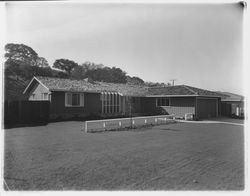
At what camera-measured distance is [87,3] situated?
3555 millimetres

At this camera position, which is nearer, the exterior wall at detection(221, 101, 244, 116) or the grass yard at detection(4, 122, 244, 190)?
the grass yard at detection(4, 122, 244, 190)

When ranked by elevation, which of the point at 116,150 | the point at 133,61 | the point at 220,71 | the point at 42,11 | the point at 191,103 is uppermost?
the point at 42,11

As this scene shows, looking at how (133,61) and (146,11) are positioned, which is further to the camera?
(133,61)

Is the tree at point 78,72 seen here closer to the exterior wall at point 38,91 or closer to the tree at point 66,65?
the tree at point 66,65

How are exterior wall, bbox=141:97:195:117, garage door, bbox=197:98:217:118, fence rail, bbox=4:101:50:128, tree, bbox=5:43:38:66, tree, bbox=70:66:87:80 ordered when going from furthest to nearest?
tree, bbox=70:66:87:80 → garage door, bbox=197:98:217:118 → exterior wall, bbox=141:97:195:117 → fence rail, bbox=4:101:50:128 → tree, bbox=5:43:38:66

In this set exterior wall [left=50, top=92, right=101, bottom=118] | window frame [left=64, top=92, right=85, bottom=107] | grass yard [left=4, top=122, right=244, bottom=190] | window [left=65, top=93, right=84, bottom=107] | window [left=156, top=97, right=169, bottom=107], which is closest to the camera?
grass yard [left=4, top=122, right=244, bottom=190]

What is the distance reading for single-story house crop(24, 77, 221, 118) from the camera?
677 inches

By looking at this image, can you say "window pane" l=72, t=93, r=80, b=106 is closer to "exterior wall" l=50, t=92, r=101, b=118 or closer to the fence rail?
"exterior wall" l=50, t=92, r=101, b=118

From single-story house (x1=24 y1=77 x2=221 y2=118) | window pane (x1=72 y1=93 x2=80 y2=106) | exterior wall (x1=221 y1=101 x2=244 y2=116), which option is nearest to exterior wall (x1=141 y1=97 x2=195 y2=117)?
single-story house (x1=24 y1=77 x2=221 y2=118)

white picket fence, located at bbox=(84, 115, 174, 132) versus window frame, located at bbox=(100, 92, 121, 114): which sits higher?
window frame, located at bbox=(100, 92, 121, 114)

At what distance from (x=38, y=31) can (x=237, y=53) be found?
419 cm

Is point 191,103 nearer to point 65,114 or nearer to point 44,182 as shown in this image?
point 65,114

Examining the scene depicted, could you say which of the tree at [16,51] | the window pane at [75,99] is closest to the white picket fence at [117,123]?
the tree at [16,51]
